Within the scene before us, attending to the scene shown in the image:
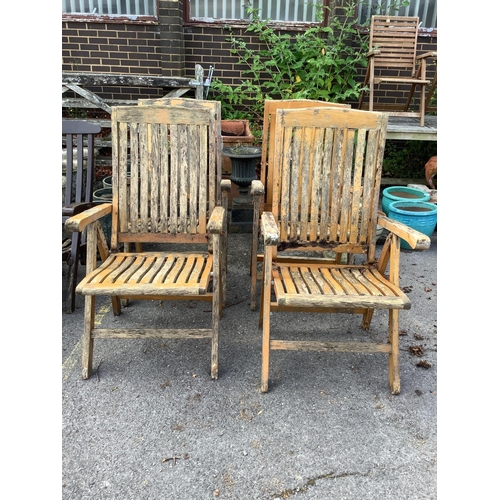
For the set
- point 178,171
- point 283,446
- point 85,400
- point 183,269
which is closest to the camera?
point 283,446

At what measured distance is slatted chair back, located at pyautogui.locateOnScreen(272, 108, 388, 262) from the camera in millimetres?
2391

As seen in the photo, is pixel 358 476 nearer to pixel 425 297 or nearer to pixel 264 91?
pixel 425 297

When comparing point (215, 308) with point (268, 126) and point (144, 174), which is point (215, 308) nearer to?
point (144, 174)

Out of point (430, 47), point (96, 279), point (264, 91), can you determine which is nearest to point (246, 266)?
point (96, 279)

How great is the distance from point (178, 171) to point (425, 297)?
2.23 metres

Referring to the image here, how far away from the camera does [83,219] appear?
2119 millimetres

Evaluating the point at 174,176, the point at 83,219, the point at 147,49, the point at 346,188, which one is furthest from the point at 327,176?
the point at 147,49

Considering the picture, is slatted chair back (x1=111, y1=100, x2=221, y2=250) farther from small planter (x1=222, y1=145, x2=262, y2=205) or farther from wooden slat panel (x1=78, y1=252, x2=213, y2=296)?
small planter (x1=222, y1=145, x2=262, y2=205)

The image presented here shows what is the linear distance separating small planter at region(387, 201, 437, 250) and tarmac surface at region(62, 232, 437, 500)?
A: 1.43 metres

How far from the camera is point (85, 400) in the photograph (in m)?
2.09

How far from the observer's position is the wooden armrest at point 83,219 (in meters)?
2.03

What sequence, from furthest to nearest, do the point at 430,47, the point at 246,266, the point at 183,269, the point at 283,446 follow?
the point at 430,47 < the point at 246,266 < the point at 183,269 < the point at 283,446

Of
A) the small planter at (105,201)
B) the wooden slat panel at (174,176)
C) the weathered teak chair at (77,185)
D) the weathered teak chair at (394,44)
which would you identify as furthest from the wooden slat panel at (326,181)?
the weathered teak chair at (394,44)

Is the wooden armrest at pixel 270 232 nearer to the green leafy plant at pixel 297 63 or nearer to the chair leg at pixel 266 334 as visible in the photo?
the chair leg at pixel 266 334
